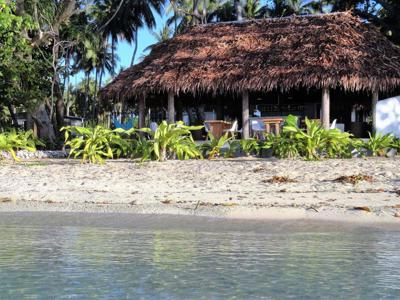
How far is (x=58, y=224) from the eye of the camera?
19.0ft

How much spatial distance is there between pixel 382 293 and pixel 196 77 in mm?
11671

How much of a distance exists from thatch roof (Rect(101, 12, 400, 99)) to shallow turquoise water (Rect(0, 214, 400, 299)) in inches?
333

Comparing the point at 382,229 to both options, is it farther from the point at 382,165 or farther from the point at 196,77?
the point at 196,77

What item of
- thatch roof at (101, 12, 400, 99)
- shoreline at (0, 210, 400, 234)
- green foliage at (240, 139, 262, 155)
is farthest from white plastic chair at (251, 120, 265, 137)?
shoreline at (0, 210, 400, 234)

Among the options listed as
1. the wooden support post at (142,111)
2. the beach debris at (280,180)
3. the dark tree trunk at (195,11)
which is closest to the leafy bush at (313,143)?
the beach debris at (280,180)

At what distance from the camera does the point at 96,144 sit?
1174 centimetres

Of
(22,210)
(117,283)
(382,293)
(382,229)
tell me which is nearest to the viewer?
(382,293)

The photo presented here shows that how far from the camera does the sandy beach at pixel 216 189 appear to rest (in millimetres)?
6223

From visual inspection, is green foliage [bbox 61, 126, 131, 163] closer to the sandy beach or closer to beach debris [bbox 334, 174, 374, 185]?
the sandy beach

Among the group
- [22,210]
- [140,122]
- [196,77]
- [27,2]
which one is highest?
[27,2]

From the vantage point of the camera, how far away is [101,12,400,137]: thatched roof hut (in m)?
13.5

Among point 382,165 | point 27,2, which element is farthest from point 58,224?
point 27,2

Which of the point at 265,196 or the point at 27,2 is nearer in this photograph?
the point at 265,196

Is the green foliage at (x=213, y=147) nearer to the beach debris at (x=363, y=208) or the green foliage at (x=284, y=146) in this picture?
the green foliage at (x=284, y=146)
